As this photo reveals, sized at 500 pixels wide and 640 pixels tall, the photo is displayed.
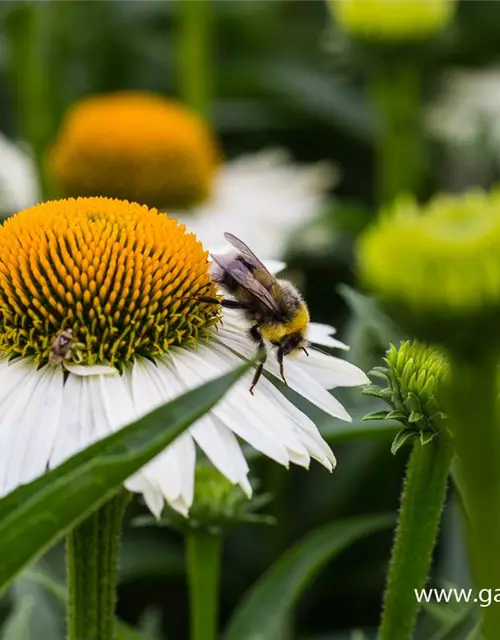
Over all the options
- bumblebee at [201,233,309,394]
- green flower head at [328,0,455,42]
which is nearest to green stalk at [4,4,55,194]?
green flower head at [328,0,455,42]

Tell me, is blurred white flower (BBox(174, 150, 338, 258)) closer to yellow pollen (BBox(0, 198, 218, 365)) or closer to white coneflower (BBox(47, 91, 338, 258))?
white coneflower (BBox(47, 91, 338, 258))

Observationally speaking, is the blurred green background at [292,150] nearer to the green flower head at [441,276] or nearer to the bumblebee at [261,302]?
the bumblebee at [261,302]

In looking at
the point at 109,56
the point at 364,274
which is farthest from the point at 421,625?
the point at 109,56

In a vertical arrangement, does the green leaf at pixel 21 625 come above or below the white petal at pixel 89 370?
below

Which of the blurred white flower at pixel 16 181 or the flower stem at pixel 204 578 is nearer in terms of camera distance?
the flower stem at pixel 204 578

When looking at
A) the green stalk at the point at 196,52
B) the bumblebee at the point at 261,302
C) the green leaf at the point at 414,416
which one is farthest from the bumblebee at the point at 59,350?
the green stalk at the point at 196,52

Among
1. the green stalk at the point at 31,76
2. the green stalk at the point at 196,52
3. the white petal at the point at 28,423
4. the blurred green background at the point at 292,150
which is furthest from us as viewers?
the green stalk at the point at 196,52
